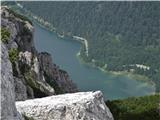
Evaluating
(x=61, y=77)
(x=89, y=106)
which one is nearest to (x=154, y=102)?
(x=89, y=106)

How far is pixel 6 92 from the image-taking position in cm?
1443

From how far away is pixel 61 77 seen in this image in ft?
207

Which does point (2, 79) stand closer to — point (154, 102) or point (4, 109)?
point (4, 109)

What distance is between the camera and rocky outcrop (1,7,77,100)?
146 feet

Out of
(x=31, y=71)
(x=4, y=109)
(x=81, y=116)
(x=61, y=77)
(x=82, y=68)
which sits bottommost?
(x=82, y=68)

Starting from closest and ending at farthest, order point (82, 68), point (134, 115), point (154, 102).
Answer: point (134, 115) < point (154, 102) < point (82, 68)

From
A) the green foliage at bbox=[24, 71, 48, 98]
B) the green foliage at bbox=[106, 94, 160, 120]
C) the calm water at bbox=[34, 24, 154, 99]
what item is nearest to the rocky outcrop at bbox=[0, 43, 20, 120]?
the green foliage at bbox=[106, 94, 160, 120]

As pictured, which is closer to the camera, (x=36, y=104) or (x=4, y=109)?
(x=4, y=109)

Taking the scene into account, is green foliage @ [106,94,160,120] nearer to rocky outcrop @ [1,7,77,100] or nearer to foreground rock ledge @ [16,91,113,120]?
rocky outcrop @ [1,7,77,100]

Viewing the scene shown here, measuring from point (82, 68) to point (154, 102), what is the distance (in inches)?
6169

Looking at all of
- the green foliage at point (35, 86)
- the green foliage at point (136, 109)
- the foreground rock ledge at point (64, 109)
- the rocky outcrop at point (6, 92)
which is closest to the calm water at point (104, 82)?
the green foliage at point (35, 86)

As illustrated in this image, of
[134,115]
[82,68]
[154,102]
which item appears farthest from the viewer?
[82,68]

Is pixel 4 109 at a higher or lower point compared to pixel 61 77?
higher

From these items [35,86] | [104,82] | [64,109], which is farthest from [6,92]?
[104,82]
